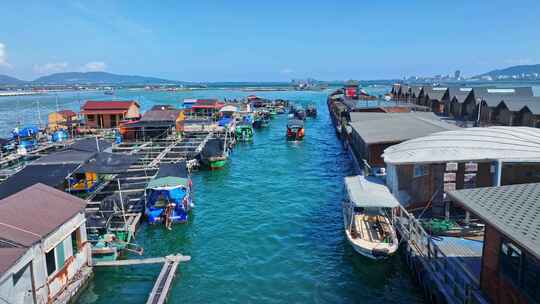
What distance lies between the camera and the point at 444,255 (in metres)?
14.5

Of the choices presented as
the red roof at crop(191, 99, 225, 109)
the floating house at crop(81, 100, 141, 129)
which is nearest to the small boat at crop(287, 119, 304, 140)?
the red roof at crop(191, 99, 225, 109)

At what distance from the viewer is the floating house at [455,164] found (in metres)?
18.1

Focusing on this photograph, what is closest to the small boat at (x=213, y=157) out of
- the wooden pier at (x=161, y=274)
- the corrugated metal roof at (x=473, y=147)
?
the corrugated metal roof at (x=473, y=147)

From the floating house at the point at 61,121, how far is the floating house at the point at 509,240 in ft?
169

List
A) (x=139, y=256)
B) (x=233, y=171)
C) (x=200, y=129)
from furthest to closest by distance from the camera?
(x=200, y=129)
(x=233, y=171)
(x=139, y=256)

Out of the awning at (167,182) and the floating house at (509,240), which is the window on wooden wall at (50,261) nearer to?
the awning at (167,182)

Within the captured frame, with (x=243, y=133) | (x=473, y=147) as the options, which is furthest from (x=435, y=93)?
(x=473, y=147)

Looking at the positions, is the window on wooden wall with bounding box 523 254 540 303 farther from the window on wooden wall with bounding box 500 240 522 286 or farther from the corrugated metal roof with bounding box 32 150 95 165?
the corrugated metal roof with bounding box 32 150 95 165

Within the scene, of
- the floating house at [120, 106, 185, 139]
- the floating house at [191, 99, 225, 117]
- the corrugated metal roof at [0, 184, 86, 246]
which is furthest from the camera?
the floating house at [191, 99, 225, 117]

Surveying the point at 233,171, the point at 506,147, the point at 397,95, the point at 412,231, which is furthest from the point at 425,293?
the point at 397,95

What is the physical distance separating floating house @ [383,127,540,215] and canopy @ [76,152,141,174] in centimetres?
1678

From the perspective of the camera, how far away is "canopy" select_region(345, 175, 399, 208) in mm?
17984

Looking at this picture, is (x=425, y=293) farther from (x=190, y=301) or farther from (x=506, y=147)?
(x=190, y=301)

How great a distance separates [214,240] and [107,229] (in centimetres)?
575
